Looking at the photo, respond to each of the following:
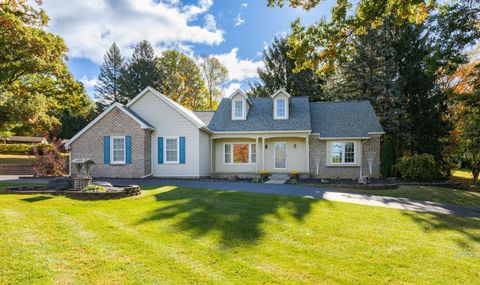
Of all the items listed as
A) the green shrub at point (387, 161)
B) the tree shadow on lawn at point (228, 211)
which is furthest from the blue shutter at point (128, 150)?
the green shrub at point (387, 161)

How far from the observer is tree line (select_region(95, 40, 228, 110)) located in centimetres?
4081

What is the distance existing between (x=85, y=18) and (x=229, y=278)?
1397 centimetres

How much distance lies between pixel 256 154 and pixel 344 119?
6.72 metres

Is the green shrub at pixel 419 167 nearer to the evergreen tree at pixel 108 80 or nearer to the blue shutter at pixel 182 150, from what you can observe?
the blue shutter at pixel 182 150

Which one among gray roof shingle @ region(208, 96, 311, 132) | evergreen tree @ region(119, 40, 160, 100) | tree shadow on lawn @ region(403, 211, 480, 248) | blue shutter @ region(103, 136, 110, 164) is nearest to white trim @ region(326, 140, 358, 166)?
gray roof shingle @ region(208, 96, 311, 132)

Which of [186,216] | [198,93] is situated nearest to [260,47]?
[198,93]

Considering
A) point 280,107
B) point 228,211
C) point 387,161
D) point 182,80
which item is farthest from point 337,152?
point 182,80

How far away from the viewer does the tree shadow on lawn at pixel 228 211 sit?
20.5 ft

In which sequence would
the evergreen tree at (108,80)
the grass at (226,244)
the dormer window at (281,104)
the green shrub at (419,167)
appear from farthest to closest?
the evergreen tree at (108,80)
the dormer window at (281,104)
the green shrub at (419,167)
the grass at (226,244)

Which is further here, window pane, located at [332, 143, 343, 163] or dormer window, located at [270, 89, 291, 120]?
dormer window, located at [270, 89, 291, 120]

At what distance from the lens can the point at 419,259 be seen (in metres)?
5.12

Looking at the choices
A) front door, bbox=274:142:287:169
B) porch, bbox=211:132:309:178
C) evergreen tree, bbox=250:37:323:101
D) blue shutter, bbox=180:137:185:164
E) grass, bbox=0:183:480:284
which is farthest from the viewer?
evergreen tree, bbox=250:37:323:101

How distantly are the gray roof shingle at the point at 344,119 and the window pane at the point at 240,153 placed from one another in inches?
191

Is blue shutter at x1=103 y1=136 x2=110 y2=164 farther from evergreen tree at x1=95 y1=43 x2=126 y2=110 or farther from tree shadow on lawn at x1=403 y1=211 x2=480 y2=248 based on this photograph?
evergreen tree at x1=95 y1=43 x2=126 y2=110
